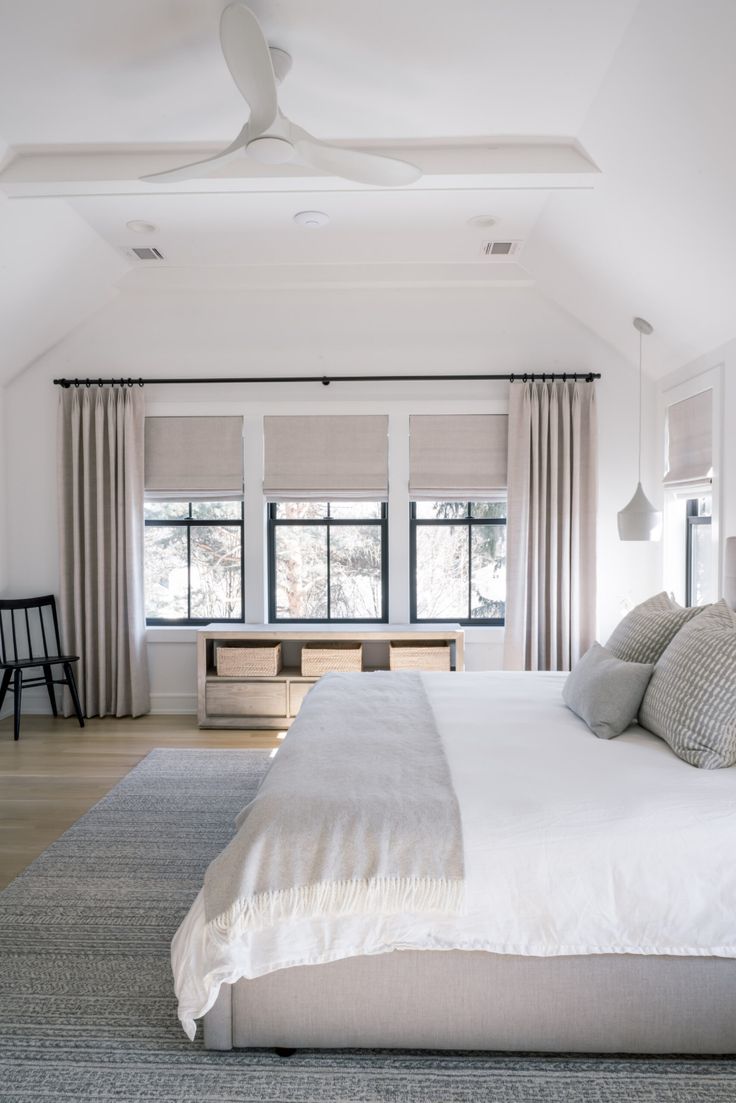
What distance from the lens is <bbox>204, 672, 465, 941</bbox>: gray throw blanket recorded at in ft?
5.33

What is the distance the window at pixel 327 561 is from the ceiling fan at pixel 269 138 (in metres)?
2.75

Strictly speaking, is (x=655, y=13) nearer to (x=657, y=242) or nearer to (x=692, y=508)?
(x=657, y=242)

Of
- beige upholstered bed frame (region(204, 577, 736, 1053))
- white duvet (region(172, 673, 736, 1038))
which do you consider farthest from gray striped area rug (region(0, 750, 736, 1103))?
white duvet (region(172, 673, 736, 1038))

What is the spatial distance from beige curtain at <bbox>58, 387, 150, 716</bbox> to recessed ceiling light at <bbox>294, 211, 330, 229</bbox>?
→ 170 centimetres

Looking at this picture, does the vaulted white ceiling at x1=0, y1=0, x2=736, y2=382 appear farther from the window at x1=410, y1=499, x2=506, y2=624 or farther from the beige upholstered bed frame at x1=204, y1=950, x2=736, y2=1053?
the beige upholstered bed frame at x1=204, y1=950, x2=736, y2=1053

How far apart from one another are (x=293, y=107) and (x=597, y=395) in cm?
277

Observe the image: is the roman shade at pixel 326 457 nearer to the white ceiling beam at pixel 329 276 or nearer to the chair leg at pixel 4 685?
the white ceiling beam at pixel 329 276

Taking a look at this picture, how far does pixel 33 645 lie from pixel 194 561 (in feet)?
4.17

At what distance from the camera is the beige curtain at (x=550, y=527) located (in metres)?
4.56

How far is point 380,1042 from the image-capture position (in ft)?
5.65

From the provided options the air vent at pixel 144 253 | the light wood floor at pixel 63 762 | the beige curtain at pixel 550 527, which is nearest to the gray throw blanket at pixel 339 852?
the light wood floor at pixel 63 762

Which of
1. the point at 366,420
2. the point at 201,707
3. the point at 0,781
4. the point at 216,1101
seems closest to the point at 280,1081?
the point at 216,1101

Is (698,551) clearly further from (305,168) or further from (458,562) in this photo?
(305,168)

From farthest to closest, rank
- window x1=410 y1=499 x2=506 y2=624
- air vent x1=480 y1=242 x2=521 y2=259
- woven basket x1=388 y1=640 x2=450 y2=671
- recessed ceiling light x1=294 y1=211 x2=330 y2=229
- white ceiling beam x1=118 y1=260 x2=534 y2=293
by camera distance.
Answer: window x1=410 y1=499 x2=506 y2=624 < white ceiling beam x1=118 y1=260 x2=534 y2=293 < woven basket x1=388 y1=640 x2=450 y2=671 < air vent x1=480 y1=242 x2=521 y2=259 < recessed ceiling light x1=294 y1=211 x2=330 y2=229
